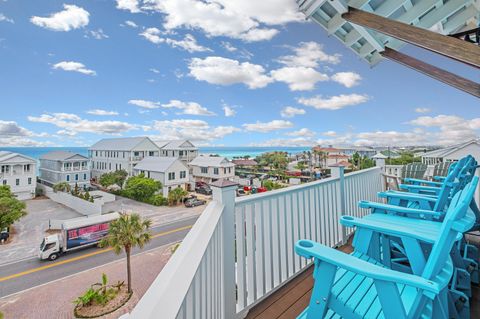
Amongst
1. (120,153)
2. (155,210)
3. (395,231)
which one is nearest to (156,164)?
(155,210)

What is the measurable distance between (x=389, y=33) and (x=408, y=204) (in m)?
1.58

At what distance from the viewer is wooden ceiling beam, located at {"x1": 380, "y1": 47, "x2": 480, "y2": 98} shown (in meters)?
2.38

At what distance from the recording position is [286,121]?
129 ft

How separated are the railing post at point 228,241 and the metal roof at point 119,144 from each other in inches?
972

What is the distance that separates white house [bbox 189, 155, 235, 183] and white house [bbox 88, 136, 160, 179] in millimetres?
5841

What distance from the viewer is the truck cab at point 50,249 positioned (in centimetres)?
976

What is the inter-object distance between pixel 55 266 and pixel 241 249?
40.6ft

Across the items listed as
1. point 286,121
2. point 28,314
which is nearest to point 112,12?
point 28,314

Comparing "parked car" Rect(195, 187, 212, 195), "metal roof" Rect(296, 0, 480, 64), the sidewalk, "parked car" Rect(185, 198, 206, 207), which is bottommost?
the sidewalk

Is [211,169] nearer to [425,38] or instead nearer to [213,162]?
[213,162]

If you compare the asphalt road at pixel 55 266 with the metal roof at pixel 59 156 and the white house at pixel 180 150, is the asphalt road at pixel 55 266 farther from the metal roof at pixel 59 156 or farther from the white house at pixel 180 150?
the metal roof at pixel 59 156

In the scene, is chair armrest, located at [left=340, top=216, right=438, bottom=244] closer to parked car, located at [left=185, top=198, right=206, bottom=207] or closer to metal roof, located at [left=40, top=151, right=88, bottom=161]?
parked car, located at [left=185, top=198, right=206, bottom=207]

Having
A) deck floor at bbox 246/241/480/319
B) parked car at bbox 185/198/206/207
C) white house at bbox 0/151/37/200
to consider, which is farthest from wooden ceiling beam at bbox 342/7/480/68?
white house at bbox 0/151/37/200

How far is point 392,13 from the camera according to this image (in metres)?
2.14
